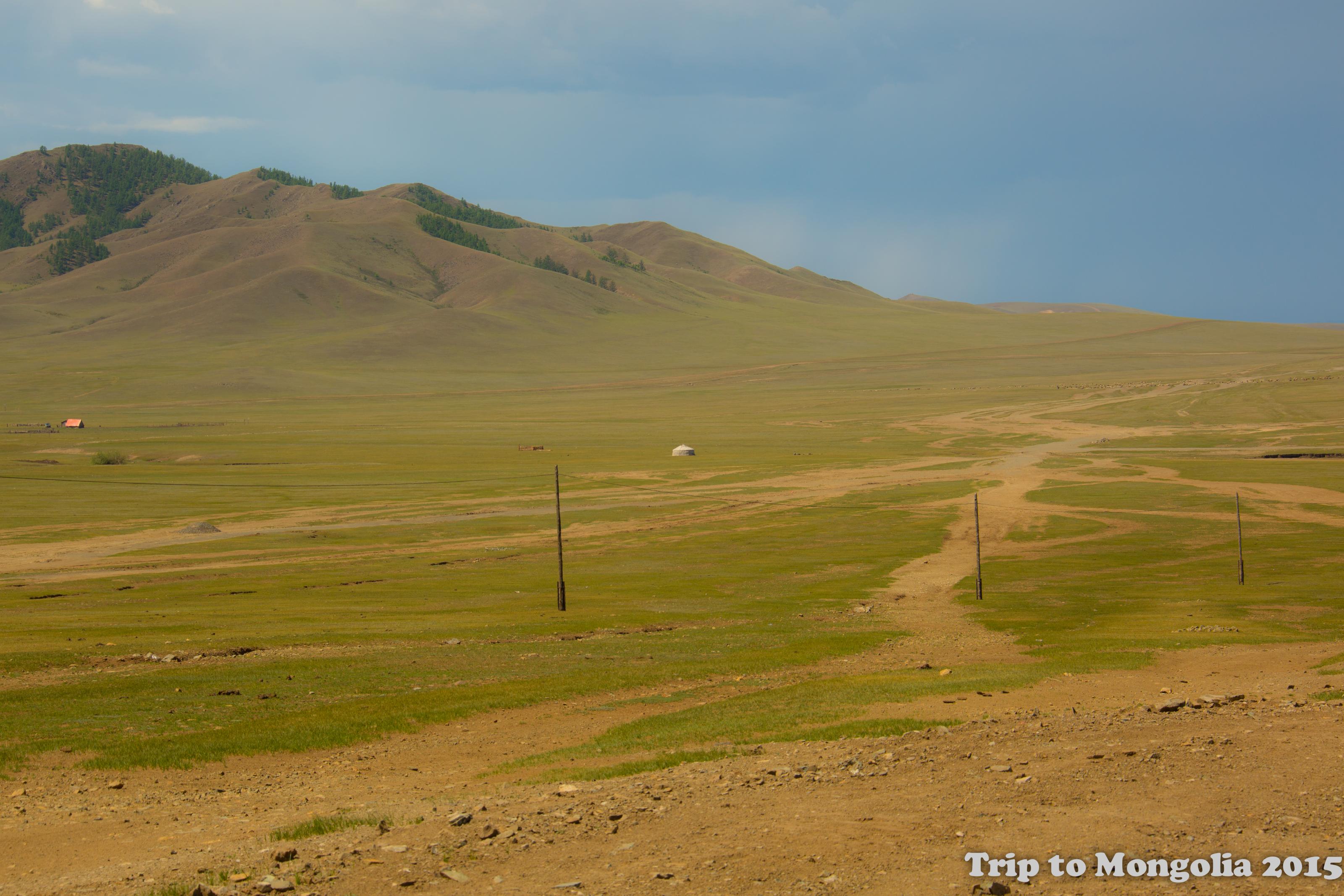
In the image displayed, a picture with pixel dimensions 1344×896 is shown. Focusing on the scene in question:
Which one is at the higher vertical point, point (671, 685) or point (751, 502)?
point (671, 685)

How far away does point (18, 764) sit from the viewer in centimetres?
1614

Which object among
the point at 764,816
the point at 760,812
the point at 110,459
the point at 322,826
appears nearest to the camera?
the point at 764,816

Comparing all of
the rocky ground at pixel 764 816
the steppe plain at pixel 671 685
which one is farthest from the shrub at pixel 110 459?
the rocky ground at pixel 764 816

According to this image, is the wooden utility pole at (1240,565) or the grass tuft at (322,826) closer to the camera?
the grass tuft at (322,826)

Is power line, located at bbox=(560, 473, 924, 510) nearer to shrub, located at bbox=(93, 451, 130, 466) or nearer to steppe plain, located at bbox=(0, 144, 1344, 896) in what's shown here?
steppe plain, located at bbox=(0, 144, 1344, 896)

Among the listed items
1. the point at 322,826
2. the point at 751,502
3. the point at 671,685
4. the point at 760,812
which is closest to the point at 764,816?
the point at 760,812

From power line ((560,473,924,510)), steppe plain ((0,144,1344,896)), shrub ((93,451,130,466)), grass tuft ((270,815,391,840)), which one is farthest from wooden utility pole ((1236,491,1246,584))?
shrub ((93,451,130,466))

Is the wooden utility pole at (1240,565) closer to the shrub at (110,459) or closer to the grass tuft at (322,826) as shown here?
the grass tuft at (322,826)

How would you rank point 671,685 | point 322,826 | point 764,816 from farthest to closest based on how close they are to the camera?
point 671,685
point 322,826
point 764,816

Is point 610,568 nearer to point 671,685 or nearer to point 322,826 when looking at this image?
point 671,685

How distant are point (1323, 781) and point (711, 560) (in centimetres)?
4201

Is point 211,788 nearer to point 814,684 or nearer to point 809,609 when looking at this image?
point 814,684

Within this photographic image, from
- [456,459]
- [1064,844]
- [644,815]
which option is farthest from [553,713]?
[456,459]

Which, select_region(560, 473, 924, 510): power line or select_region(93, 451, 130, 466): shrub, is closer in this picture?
select_region(560, 473, 924, 510): power line
